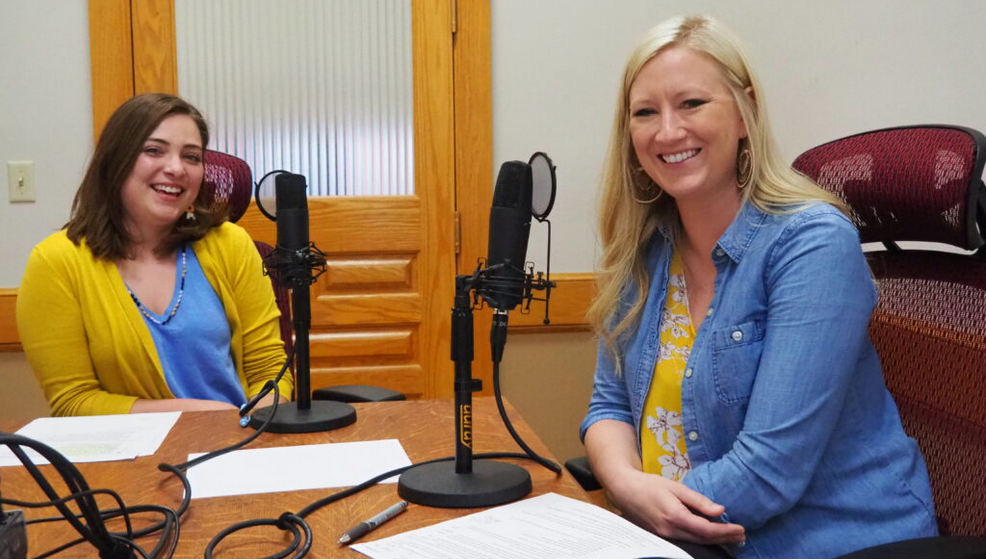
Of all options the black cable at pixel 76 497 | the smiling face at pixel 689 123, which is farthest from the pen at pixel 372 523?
the smiling face at pixel 689 123

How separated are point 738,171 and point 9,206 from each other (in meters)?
2.29

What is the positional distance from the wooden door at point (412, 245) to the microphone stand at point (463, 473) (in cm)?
177

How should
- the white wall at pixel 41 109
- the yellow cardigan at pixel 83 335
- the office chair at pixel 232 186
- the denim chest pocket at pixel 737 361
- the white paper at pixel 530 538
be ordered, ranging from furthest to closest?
the white wall at pixel 41 109
the office chair at pixel 232 186
the yellow cardigan at pixel 83 335
the denim chest pocket at pixel 737 361
the white paper at pixel 530 538

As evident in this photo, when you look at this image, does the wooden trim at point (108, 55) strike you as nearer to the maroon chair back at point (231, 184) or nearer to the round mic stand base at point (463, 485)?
the maroon chair back at point (231, 184)

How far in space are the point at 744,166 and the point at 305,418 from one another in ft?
2.66

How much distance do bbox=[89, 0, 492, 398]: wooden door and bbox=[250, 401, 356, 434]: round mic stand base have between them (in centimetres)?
138

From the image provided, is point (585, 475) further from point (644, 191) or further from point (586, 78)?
point (586, 78)

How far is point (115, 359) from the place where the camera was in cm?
183

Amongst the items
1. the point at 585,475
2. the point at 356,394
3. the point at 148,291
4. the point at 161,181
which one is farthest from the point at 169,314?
the point at 585,475

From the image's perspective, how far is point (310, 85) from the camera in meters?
2.88

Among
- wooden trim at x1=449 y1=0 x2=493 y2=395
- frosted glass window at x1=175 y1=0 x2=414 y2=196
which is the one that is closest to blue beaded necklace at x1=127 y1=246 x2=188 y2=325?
frosted glass window at x1=175 y1=0 x2=414 y2=196

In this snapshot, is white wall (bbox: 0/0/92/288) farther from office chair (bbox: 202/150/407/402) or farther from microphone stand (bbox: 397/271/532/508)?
microphone stand (bbox: 397/271/532/508)

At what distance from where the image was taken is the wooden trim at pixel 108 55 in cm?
270

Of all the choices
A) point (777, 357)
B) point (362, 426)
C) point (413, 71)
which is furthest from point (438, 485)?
point (413, 71)
